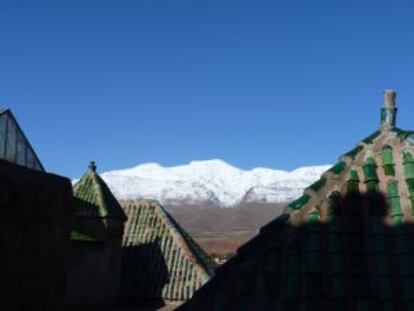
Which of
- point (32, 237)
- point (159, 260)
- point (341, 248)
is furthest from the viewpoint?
point (159, 260)

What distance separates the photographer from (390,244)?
5.42 meters

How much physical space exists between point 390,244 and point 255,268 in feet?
3.99

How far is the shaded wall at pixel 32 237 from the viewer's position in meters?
7.65

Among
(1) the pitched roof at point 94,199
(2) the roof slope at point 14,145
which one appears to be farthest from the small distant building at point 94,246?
(2) the roof slope at point 14,145

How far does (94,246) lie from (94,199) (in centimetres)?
191

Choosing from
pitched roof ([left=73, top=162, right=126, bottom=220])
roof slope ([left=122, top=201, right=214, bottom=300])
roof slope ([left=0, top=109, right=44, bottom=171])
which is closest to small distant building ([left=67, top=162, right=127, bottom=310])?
pitched roof ([left=73, top=162, right=126, bottom=220])

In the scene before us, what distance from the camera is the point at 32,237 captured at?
323 inches

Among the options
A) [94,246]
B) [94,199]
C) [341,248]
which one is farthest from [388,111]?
[94,199]

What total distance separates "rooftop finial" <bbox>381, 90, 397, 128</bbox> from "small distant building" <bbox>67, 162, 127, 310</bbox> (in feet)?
47.3

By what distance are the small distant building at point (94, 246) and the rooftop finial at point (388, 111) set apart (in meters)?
14.4

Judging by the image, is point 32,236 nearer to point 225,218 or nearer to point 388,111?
point 388,111

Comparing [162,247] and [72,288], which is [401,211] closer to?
[72,288]

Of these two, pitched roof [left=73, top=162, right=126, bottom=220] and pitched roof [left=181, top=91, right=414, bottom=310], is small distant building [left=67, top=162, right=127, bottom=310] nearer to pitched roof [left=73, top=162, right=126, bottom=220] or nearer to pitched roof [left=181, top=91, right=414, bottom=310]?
pitched roof [left=73, top=162, right=126, bottom=220]

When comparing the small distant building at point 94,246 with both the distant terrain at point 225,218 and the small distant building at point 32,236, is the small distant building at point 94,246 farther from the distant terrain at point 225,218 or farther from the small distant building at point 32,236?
the distant terrain at point 225,218
